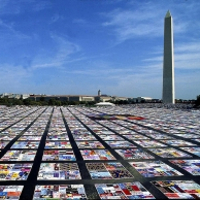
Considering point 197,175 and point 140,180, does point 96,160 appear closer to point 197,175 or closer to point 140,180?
point 140,180

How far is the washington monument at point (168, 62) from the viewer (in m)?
50.0

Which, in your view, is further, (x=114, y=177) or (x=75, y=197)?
(x=114, y=177)

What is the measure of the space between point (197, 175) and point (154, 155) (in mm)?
2644

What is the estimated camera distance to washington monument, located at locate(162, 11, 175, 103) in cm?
4997

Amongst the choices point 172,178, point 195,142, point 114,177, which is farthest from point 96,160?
point 195,142

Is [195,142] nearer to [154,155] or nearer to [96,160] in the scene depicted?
[154,155]

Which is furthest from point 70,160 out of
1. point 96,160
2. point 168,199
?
point 168,199

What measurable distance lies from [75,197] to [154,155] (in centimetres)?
517

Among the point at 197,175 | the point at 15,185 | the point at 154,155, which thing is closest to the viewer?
the point at 15,185

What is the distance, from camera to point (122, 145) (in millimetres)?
12398

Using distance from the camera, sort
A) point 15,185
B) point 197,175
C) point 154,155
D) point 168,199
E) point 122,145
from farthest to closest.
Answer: point 122,145, point 154,155, point 197,175, point 15,185, point 168,199

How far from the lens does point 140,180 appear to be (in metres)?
7.28

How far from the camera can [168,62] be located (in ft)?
169

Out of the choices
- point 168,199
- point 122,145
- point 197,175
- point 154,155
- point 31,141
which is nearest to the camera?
point 168,199
